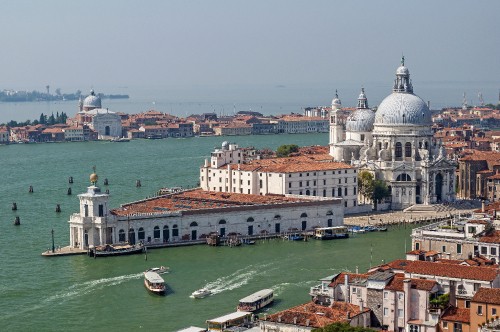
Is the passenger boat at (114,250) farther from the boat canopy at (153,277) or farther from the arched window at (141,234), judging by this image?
the boat canopy at (153,277)

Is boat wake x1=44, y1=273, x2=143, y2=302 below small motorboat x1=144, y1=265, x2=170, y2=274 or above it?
below

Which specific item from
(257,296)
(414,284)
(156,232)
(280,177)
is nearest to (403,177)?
(280,177)

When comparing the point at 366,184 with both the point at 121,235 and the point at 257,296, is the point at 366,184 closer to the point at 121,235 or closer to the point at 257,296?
the point at 121,235

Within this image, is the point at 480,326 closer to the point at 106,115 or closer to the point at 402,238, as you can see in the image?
the point at 402,238

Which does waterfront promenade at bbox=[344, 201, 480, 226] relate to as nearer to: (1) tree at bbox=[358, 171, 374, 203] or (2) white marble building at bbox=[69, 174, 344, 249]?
(1) tree at bbox=[358, 171, 374, 203]

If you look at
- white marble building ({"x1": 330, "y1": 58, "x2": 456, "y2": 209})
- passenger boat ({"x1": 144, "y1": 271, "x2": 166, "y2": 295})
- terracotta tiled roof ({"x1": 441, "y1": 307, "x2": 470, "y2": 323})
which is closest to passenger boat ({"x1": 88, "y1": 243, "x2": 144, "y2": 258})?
passenger boat ({"x1": 144, "y1": 271, "x2": 166, "y2": 295})

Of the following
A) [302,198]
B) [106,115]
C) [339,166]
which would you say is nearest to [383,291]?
[302,198]

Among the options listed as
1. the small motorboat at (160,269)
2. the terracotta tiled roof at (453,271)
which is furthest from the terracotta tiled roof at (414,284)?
the small motorboat at (160,269)
